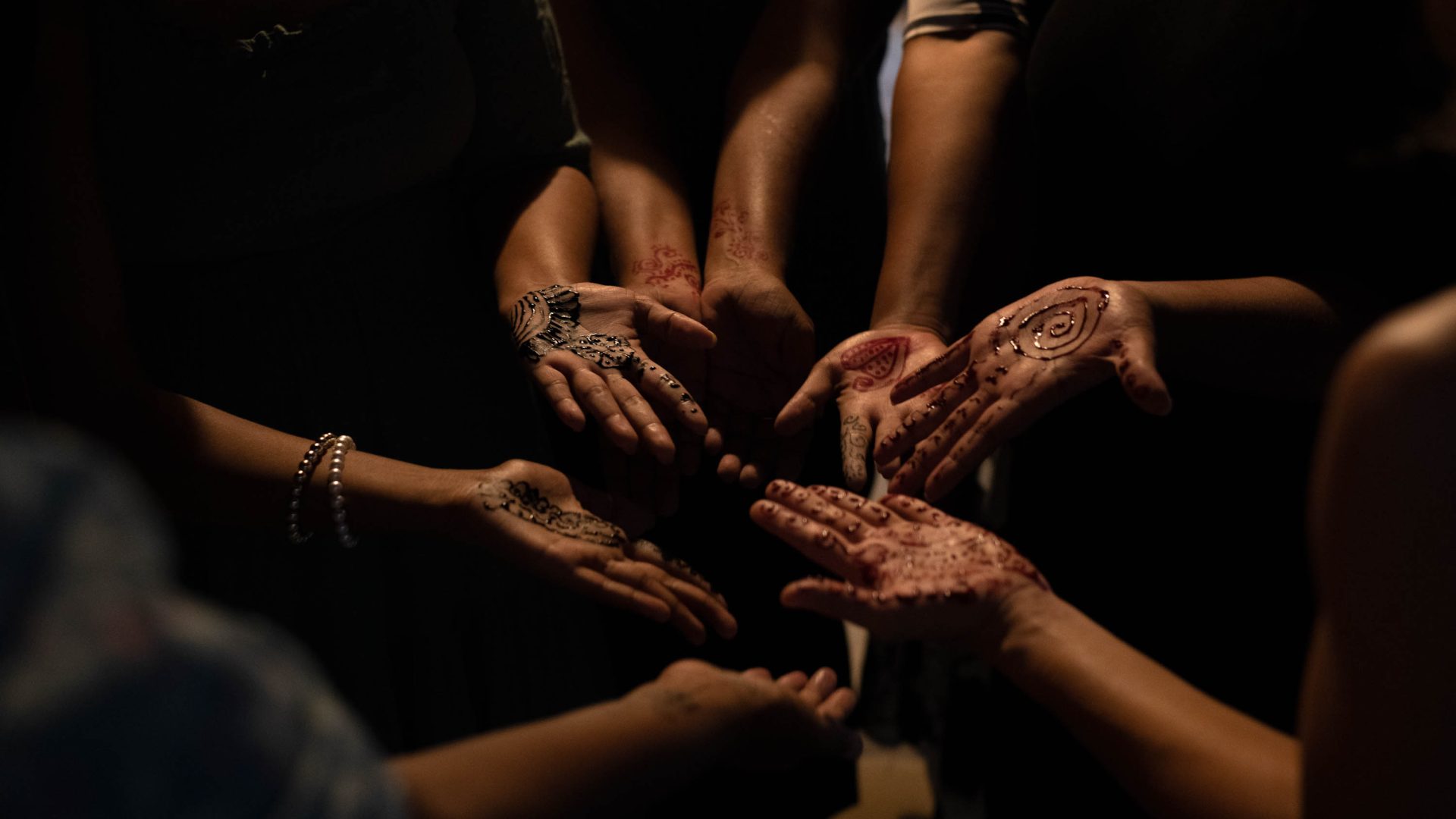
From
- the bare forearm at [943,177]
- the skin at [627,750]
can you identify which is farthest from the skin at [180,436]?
the bare forearm at [943,177]

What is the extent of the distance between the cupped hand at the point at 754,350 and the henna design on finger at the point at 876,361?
4cm

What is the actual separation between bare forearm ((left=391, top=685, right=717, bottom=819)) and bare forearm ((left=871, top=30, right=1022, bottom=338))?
20.1 inches

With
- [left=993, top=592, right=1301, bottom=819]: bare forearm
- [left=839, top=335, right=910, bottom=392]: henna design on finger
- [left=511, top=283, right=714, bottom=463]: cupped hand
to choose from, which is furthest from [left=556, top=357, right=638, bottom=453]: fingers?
[left=993, top=592, right=1301, bottom=819]: bare forearm

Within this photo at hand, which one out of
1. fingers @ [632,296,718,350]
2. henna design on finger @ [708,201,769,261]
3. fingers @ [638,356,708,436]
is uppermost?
henna design on finger @ [708,201,769,261]

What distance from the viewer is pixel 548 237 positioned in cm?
99

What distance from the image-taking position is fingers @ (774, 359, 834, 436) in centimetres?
89

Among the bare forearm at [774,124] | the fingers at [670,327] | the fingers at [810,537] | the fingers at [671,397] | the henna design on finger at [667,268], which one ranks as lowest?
the fingers at [810,537]

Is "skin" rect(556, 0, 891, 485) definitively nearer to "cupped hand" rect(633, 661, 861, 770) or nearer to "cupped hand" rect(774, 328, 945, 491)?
"cupped hand" rect(774, 328, 945, 491)

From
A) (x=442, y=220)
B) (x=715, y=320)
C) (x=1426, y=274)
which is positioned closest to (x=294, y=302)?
(x=442, y=220)

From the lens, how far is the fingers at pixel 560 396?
85 cm

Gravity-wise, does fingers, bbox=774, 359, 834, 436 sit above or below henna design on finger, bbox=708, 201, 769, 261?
below

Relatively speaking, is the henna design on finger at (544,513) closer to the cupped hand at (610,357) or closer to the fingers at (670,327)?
the cupped hand at (610,357)

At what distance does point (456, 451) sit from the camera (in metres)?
0.88

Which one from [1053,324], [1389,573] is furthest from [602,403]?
[1389,573]
